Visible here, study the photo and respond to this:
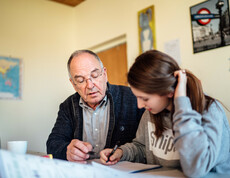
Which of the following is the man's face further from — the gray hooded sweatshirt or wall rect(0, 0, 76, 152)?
wall rect(0, 0, 76, 152)

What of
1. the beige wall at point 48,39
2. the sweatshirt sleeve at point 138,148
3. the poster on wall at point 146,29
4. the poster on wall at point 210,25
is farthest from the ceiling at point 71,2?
the sweatshirt sleeve at point 138,148

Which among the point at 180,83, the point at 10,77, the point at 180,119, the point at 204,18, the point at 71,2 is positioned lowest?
the point at 180,119

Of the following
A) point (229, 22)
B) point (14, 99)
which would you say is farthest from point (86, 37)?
point (229, 22)

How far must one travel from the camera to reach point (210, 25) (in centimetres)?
199

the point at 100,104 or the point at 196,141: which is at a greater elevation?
the point at 100,104

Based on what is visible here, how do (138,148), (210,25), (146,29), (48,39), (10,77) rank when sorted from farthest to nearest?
(48,39)
(10,77)
(146,29)
(210,25)
(138,148)

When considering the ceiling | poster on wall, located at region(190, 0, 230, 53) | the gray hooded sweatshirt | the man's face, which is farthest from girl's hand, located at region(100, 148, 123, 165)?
the ceiling

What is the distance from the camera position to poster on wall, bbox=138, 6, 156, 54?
2492mm

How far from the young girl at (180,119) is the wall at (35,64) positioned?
8.05 feet

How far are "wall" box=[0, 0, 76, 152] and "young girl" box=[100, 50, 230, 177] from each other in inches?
96.6

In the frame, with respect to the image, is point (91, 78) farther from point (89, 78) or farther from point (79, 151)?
point (79, 151)

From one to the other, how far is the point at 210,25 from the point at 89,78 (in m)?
1.27

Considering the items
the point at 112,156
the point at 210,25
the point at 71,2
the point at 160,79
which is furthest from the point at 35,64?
the point at 160,79

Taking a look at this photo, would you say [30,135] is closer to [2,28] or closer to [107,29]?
[2,28]
